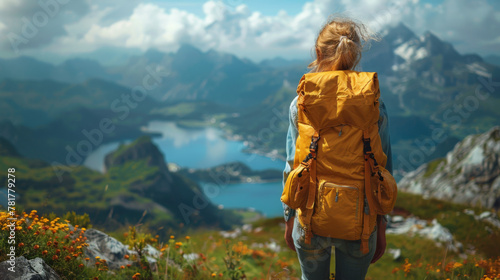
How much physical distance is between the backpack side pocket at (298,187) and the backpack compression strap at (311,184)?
0.13ft

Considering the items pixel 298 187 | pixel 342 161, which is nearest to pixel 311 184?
pixel 298 187

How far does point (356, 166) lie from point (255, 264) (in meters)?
5.22

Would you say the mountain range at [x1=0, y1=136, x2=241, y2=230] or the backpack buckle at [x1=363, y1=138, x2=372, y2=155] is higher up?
the backpack buckle at [x1=363, y1=138, x2=372, y2=155]

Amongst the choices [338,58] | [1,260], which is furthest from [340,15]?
[1,260]

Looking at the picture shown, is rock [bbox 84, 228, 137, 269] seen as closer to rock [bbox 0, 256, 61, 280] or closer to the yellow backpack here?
rock [bbox 0, 256, 61, 280]

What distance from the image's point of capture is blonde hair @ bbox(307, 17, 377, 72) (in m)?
2.38

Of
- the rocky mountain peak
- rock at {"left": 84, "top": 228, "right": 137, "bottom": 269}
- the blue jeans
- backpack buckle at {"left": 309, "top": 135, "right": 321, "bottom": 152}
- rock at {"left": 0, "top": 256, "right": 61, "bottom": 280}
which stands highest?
backpack buckle at {"left": 309, "top": 135, "right": 321, "bottom": 152}

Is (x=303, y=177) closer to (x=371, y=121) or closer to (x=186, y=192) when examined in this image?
(x=371, y=121)

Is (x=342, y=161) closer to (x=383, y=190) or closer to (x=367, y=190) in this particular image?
(x=367, y=190)

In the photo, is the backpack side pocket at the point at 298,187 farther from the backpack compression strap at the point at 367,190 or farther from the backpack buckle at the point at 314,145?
the backpack compression strap at the point at 367,190

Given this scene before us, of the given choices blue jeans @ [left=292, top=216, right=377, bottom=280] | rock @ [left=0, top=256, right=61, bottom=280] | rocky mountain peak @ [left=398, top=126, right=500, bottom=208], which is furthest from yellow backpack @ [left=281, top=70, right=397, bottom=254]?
rocky mountain peak @ [left=398, top=126, right=500, bottom=208]

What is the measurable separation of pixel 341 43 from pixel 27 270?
352 centimetres

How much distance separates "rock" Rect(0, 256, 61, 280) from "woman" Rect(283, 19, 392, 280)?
2.47 m

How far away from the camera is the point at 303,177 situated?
2385mm
